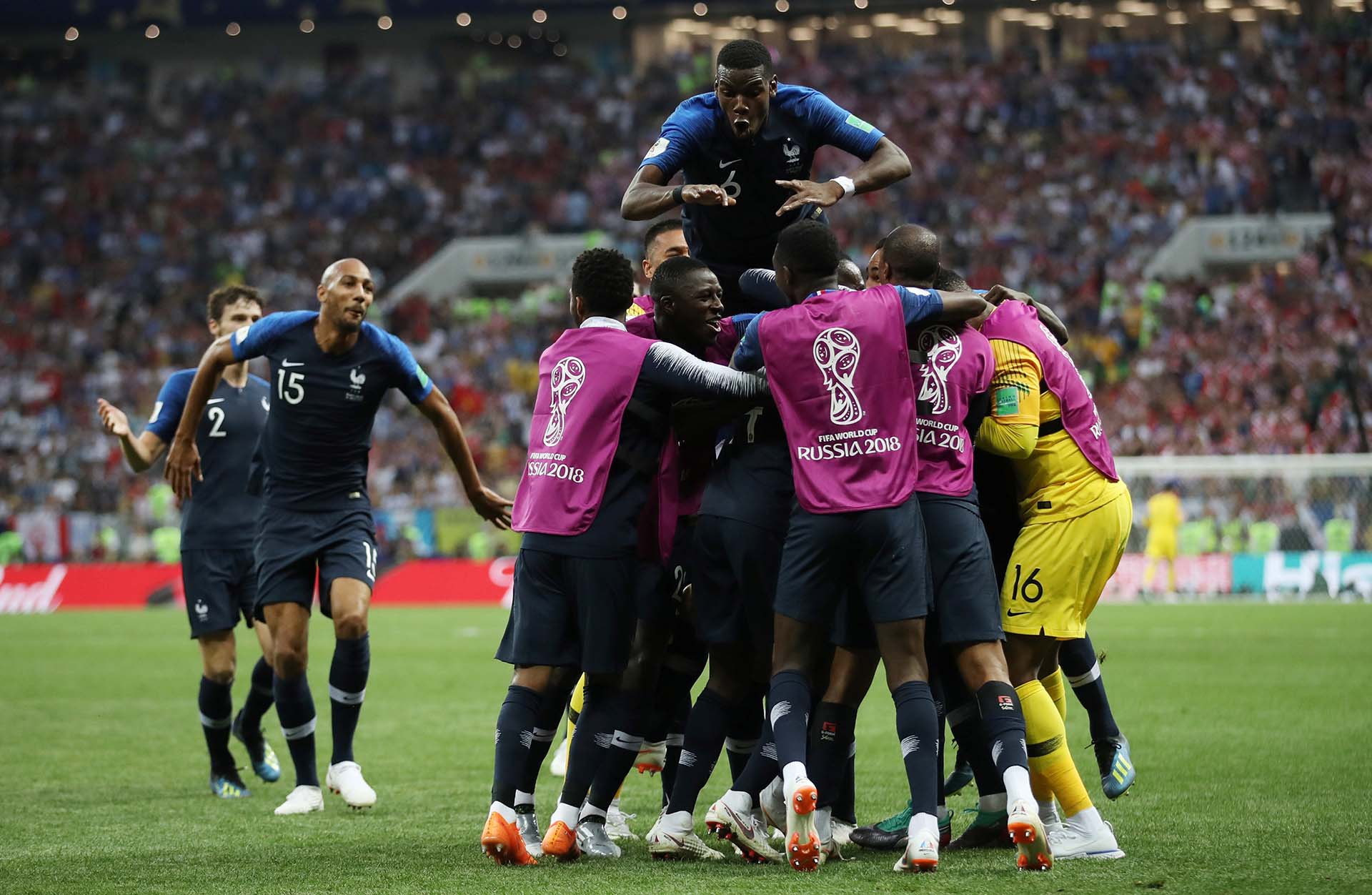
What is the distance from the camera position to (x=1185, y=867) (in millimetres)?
5586

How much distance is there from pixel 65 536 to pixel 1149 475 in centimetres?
2000

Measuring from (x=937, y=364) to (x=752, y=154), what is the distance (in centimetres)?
146

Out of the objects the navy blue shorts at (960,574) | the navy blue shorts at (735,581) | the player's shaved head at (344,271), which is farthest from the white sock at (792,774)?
the player's shaved head at (344,271)

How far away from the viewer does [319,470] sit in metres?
8.13

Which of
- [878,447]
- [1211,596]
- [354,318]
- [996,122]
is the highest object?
[996,122]

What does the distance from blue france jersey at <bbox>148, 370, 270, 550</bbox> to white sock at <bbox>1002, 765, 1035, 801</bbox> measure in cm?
520

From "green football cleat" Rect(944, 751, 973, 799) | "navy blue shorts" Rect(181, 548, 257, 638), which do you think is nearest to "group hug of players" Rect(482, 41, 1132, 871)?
"green football cleat" Rect(944, 751, 973, 799)

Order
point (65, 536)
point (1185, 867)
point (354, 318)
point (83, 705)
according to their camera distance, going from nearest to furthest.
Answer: point (1185, 867) → point (354, 318) → point (83, 705) → point (65, 536)

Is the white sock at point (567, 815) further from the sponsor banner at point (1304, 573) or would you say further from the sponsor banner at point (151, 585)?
the sponsor banner at point (1304, 573)

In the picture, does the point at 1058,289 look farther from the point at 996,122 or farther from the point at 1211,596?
the point at 1211,596

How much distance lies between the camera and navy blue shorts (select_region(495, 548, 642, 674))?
609 cm

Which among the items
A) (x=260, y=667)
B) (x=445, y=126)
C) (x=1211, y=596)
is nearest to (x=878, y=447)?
(x=260, y=667)

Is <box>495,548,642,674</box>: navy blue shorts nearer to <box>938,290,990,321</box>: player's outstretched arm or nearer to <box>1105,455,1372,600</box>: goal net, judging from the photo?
<box>938,290,990,321</box>: player's outstretched arm

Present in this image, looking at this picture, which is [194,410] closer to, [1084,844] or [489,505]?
[489,505]
